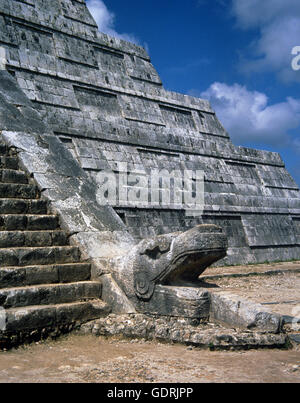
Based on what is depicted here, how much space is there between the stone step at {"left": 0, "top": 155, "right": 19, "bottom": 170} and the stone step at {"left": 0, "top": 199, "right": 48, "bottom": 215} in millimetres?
916

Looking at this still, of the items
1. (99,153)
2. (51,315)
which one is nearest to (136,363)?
(51,315)

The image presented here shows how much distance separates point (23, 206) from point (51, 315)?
1.84 meters

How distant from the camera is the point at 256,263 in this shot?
13.1 m

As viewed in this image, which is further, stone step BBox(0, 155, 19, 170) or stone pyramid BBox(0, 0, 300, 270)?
stone pyramid BBox(0, 0, 300, 270)

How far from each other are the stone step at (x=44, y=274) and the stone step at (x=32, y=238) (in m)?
0.43

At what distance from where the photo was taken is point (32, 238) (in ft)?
17.7

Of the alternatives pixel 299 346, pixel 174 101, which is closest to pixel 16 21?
pixel 174 101

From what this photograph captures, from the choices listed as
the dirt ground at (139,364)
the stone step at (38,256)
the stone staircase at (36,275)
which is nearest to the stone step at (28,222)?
the stone staircase at (36,275)

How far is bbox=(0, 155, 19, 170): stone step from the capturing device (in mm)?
6497

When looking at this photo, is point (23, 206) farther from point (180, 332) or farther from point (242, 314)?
point (242, 314)

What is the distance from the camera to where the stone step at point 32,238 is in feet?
17.0

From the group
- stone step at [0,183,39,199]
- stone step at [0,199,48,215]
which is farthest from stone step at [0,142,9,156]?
stone step at [0,199,48,215]

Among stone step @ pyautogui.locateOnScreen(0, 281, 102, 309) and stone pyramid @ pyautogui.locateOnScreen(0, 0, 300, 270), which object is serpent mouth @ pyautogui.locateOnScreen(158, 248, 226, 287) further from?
stone pyramid @ pyautogui.locateOnScreen(0, 0, 300, 270)
